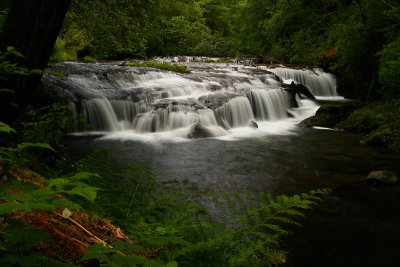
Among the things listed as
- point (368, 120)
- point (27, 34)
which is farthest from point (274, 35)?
point (27, 34)

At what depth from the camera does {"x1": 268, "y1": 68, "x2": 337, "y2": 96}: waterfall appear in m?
21.2

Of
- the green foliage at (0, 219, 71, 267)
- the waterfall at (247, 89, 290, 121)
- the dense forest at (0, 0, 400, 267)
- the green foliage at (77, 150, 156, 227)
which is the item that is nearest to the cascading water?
the waterfall at (247, 89, 290, 121)

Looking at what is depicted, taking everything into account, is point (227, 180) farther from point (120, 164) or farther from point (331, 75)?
point (331, 75)

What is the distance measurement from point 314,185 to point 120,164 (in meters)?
4.60

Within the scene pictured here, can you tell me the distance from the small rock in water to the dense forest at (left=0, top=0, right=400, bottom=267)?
1645 mm

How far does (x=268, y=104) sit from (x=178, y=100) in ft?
14.1

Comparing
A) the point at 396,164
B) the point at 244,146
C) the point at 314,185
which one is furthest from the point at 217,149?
the point at 396,164

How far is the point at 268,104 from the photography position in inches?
665

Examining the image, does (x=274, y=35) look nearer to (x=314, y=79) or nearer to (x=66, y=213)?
(x=314, y=79)

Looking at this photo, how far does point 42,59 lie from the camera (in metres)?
3.54

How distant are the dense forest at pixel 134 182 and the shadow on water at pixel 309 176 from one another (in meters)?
0.53

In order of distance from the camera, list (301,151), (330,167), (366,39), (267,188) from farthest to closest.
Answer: (366,39)
(301,151)
(330,167)
(267,188)

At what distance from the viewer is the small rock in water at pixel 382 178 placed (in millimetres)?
8016

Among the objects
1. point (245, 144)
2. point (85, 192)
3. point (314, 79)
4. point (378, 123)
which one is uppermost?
point (314, 79)
